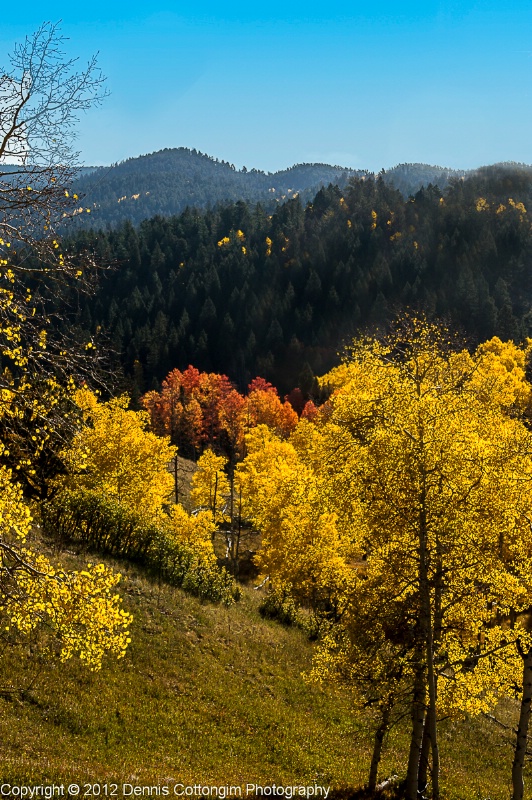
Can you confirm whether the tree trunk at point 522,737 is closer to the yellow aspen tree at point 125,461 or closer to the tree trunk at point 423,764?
the tree trunk at point 423,764

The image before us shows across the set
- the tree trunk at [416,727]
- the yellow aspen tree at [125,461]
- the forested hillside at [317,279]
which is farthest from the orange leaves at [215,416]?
the tree trunk at [416,727]

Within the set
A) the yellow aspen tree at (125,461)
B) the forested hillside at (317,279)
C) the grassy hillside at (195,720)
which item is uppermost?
the forested hillside at (317,279)

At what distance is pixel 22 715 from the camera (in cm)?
1148

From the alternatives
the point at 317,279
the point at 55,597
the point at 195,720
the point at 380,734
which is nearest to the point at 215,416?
the point at 317,279

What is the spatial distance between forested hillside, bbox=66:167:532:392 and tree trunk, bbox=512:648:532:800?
80.0 meters

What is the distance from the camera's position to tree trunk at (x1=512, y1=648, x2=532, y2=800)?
11055 mm

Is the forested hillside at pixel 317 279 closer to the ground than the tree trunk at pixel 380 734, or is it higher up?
higher up

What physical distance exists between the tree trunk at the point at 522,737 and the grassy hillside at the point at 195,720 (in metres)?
3.42

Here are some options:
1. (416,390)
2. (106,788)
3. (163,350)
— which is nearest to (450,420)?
(416,390)

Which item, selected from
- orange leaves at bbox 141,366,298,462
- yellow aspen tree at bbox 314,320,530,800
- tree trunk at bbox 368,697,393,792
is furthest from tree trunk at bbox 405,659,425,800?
orange leaves at bbox 141,366,298,462

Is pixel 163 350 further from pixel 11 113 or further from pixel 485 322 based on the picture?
pixel 11 113

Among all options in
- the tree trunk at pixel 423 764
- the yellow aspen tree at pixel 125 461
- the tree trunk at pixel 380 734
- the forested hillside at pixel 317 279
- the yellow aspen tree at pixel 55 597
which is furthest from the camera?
the forested hillside at pixel 317 279

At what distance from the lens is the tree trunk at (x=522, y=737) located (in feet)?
36.3

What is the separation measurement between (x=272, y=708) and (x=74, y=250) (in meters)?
16.0
